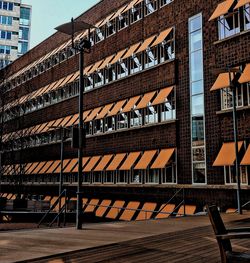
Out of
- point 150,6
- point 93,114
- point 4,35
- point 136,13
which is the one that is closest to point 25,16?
point 4,35

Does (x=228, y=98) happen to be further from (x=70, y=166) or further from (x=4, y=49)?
(x=4, y=49)

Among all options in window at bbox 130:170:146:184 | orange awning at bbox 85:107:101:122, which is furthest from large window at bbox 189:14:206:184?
orange awning at bbox 85:107:101:122

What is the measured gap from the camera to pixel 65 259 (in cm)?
690

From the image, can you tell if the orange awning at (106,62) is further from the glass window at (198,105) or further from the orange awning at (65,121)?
the glass window at (198,105)

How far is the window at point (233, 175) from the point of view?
19.1 metres

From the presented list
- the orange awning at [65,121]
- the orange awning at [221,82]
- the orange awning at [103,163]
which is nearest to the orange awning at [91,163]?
the orange awning at [103,163]

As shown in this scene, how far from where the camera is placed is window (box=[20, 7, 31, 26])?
11381 centimetres

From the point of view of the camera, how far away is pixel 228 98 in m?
20.7

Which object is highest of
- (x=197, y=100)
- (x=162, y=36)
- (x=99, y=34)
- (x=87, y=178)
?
(x=99, y=34)

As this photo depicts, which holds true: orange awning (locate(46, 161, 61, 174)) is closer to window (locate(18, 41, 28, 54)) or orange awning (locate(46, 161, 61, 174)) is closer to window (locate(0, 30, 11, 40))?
window (locate(0, 30, 11, 40))

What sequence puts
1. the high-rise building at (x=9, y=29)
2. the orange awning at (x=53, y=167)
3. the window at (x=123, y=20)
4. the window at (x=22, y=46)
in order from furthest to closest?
1. the window at (x=22, y=46)
2. the high-rise building at (x=9, y=29)
3. the orange awning at (x=53, y=167)
4. the window at (x=123, y=20)

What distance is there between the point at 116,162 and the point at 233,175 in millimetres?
10146

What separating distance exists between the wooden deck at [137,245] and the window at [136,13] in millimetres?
21174

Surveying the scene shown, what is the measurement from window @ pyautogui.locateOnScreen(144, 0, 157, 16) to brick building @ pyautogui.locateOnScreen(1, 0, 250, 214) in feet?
0.24
